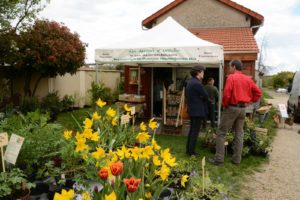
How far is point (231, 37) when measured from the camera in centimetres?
1184

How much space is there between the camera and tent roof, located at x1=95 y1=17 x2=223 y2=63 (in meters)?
6.74

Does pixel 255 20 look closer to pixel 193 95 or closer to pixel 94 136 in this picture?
pixel 193 95

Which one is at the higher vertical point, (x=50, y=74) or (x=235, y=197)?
(x=50, y=74)

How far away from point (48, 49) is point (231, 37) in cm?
683

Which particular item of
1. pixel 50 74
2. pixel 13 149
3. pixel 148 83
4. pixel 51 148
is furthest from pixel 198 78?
pixel 50 74

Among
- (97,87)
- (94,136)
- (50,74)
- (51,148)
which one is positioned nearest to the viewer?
(94,136)

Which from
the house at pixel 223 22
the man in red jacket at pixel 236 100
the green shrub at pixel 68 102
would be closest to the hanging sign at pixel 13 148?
the man in red jacket at pixel 236 100

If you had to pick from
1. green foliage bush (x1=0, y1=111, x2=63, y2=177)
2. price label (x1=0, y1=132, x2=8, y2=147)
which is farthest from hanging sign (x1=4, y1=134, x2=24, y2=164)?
green foliage bush (x1=0, y1=111, x2=63, y2=177)

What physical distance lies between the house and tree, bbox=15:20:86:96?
440 cm

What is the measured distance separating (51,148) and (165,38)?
16.7ft

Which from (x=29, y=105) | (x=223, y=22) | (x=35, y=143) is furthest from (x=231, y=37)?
(x=35, y=143)

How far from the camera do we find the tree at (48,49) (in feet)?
32.7

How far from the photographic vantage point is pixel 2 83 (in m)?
11.2

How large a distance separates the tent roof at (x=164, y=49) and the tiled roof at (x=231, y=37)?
3696 mm
